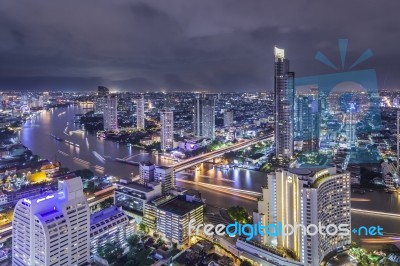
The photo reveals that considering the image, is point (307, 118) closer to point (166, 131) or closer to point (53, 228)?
point (166, 131)

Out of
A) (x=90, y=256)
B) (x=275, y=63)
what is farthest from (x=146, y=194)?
(x=275, y=63)

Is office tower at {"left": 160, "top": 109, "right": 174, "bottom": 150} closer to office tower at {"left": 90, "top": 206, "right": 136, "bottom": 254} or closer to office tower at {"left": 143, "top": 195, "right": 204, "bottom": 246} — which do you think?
office tower at {"left": 143, "top": 195, "right": 204, "bottom": 246}

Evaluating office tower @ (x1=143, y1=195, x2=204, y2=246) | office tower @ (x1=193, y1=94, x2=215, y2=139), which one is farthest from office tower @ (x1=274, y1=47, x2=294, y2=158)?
office tower @ (x1=143, y1=195, x2=204, y2=246)

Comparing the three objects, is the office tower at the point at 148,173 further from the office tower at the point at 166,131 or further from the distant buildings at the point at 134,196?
the office tower at the point at 166,131

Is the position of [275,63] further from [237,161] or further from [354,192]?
[354,192]

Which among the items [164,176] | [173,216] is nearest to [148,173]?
[164,176]

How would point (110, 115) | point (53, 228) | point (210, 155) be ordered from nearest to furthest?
point (53, 228), point (210, 155), point (110, 115)
